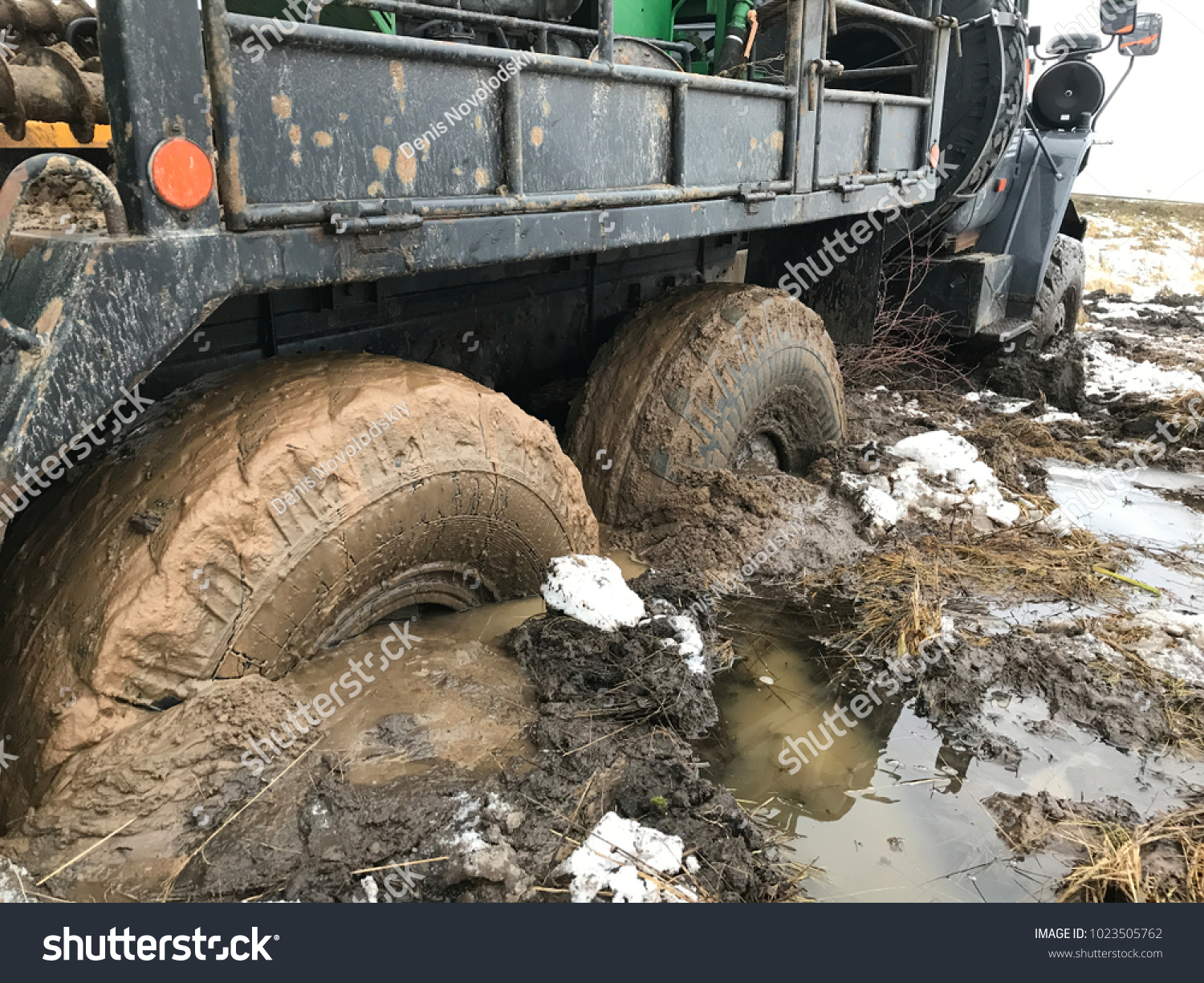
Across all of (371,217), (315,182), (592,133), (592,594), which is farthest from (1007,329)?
(315,182)

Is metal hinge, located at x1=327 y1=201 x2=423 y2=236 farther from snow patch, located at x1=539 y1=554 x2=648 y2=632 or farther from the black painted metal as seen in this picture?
snow patch, located at x1=539 y1=554 x2=648 y2=632

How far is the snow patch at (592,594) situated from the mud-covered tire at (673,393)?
922mm

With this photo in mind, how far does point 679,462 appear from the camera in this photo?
12.5 feet

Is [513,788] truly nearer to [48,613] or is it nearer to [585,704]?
[585,704]

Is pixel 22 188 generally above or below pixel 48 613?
above

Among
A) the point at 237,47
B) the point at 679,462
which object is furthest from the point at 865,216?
the point at 237,47

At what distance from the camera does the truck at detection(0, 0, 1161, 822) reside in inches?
70.6

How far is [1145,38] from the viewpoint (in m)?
6.42

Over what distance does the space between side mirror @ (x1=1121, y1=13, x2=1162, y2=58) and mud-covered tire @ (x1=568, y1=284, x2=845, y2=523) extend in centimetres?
396

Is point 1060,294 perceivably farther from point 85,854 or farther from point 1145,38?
point 85,854

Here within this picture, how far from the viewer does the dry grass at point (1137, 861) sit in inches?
87.2

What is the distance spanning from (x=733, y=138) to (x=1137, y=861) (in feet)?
8.04

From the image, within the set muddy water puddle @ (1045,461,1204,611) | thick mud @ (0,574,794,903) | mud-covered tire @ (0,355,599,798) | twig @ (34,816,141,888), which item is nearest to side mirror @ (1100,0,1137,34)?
muddy water puddle @ (1045,461,1204,611)

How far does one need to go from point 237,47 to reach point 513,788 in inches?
62.1
